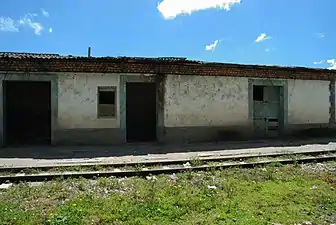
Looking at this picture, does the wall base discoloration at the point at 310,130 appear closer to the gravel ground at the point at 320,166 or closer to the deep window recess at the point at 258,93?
the deep window recess at the point at 258,93

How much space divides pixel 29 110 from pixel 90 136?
5.15 metres

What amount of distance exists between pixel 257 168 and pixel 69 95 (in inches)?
289

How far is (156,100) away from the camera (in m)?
14.6

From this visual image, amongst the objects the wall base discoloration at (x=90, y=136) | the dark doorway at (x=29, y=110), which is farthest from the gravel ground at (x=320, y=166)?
the dark doorway at (x=29, y=110)

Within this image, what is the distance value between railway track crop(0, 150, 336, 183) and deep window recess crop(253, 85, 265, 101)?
18.3 feet

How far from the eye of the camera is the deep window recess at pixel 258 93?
54.3ft

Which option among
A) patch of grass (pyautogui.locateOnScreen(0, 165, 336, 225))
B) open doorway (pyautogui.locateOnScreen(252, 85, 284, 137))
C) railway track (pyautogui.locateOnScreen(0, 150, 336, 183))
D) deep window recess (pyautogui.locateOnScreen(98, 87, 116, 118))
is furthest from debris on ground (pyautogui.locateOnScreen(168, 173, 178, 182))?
open doorway (pyautogui.locateOnScreen(252, 85, 284, 137))

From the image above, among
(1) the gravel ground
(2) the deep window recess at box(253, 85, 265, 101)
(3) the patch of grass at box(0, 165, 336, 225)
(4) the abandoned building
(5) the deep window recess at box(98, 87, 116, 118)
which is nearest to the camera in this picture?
(3) the patch of grass at box(0, 165, 336, 225)

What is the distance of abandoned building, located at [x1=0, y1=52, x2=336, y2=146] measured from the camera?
13.0 m

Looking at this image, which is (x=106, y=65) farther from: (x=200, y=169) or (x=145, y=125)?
(x=200, y=169)

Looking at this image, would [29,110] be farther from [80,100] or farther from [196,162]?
[196,162]

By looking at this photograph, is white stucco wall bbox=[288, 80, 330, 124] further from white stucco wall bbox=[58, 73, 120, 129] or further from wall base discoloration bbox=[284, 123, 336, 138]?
white stucco wall bbox=[58, 73, 120, 129]

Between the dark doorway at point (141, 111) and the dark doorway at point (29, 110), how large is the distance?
3.77 metres

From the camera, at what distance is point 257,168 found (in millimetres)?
9516
